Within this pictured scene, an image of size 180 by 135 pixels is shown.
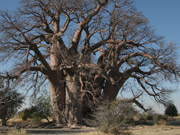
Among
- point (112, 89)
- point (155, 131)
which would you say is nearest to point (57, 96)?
point (112, 89)

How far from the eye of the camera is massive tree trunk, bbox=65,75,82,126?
12586mm

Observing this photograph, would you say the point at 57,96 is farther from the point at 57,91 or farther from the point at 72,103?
the point at 72,103

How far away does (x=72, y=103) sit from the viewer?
12797mm

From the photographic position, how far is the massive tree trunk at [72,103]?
1259 centimetres

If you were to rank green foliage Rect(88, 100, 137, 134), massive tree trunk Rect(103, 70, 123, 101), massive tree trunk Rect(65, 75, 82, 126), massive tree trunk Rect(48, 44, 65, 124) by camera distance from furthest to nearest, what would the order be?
massive tree trunk Rect(103, 70, 123, 101) < massive tree trunk Rect(48, 44, 65, 124) < massive tree trunk Rect(65, 75, 82, 126) < green foliage Rect(88, 100, 137, 134)

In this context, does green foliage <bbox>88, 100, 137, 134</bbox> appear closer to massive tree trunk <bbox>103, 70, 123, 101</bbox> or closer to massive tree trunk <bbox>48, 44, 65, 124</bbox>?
massive tree trunk <bbox>103, 70, 123, 101</bbox>

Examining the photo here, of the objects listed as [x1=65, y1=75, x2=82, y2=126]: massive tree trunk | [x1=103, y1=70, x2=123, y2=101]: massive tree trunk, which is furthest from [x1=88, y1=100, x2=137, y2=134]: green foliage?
[x1=103, y1=70, x2=123, y2=101]: massive tree trunk

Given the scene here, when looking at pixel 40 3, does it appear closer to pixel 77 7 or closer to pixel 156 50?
pixel 77 7

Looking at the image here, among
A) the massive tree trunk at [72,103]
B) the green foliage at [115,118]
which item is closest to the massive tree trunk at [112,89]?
the massive tree trunk at [72,103]

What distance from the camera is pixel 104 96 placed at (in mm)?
13469

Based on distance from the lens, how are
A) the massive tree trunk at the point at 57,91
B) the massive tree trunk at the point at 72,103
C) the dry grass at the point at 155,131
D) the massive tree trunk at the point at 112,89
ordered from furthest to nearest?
the massive tree trunk at the point at 112,89
the massive tree trunk at the point at 57,91
the massive tree trunk at the point at 72,103
the dry grass at the point at 155,131

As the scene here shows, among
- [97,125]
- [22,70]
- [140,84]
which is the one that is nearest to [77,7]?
[22,70]

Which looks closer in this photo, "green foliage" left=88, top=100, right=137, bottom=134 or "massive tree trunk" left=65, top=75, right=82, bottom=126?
"green foliage" left=88, top=100, right=137, bottom=134

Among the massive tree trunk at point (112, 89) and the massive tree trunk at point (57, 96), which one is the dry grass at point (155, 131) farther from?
the massive tree trunk at point (57, 96)
